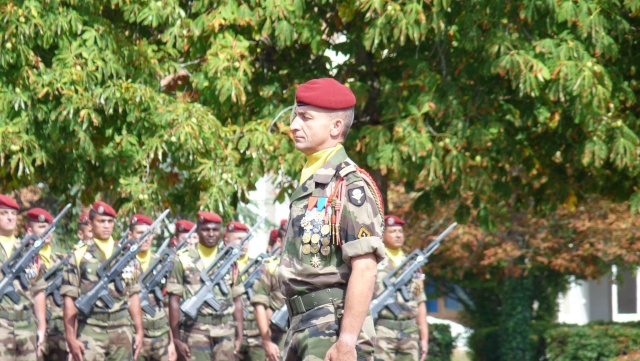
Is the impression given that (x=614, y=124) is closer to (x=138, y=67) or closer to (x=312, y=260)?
(x=138, y=67)

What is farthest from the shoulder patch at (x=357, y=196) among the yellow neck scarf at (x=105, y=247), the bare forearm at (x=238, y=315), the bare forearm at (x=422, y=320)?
the bare forearm at (x=422, y=320)

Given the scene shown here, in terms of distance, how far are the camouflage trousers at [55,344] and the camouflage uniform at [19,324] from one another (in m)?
2.17

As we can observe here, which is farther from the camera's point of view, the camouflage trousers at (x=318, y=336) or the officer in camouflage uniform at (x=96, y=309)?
the officer in camouflage uniform at (x=96, y=309)

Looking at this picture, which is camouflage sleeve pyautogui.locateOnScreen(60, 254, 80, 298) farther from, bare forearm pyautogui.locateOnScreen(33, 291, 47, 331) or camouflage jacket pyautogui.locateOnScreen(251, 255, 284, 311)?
camouflage jacket pyautogui.locateOnScreen(251, 255, 284, 311)

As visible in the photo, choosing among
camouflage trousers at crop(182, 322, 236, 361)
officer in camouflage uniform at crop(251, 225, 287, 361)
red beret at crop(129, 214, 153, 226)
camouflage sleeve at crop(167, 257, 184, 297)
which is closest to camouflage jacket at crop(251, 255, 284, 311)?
officer in camouflage uniform at crop(251, 225, 287, 361)

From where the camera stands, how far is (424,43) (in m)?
13.3

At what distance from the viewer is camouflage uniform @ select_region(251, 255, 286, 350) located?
1246cm

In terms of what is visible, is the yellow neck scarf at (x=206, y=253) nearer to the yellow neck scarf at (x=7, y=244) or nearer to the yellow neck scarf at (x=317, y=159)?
the yellow neck scarf at (x=7, y=244)

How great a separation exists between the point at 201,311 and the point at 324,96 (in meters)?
6.57

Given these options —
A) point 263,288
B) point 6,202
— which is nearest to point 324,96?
point 6,202

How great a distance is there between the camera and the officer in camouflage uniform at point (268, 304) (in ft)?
40.0

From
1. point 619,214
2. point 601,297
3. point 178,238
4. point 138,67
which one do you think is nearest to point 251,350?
point 178,238

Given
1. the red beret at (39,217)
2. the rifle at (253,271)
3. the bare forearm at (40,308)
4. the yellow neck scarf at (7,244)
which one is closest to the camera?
the yellow neck scarf at (7,244)

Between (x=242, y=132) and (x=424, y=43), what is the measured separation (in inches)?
83.1
